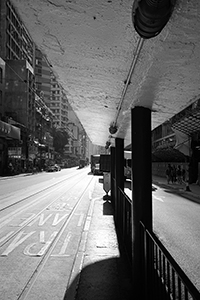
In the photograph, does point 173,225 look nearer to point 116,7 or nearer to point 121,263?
point 121,263

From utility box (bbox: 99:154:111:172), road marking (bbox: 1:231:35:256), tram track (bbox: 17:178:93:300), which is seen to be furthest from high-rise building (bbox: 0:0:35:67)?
tram track (bbox: 17:178:93:300)

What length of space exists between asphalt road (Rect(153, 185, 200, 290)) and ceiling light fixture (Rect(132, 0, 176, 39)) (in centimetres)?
390

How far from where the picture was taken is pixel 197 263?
504 cm

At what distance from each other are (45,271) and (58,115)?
126866 millimetres

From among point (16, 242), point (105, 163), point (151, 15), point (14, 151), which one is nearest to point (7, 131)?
point (14, 151)

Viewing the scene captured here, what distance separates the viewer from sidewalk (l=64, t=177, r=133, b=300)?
12.3 ft

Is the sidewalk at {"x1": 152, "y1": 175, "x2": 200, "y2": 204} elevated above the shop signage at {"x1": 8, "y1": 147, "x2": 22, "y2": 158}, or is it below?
below

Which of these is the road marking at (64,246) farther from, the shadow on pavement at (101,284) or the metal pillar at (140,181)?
the metal pillar at (140,181)

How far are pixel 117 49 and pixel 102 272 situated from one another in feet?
12.4

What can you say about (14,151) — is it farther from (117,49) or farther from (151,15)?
(151,15)

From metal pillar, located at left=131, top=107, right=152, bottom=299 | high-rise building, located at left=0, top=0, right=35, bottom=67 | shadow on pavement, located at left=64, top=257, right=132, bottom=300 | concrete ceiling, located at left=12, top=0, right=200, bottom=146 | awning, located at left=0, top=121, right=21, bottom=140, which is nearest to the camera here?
concrete ceiling, located at left=12, top=0, right=200, bottom=146

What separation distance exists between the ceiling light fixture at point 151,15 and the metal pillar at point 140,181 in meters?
1.83

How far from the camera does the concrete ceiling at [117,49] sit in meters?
1.96

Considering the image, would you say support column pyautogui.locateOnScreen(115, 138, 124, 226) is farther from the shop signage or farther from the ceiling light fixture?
the shop signage
